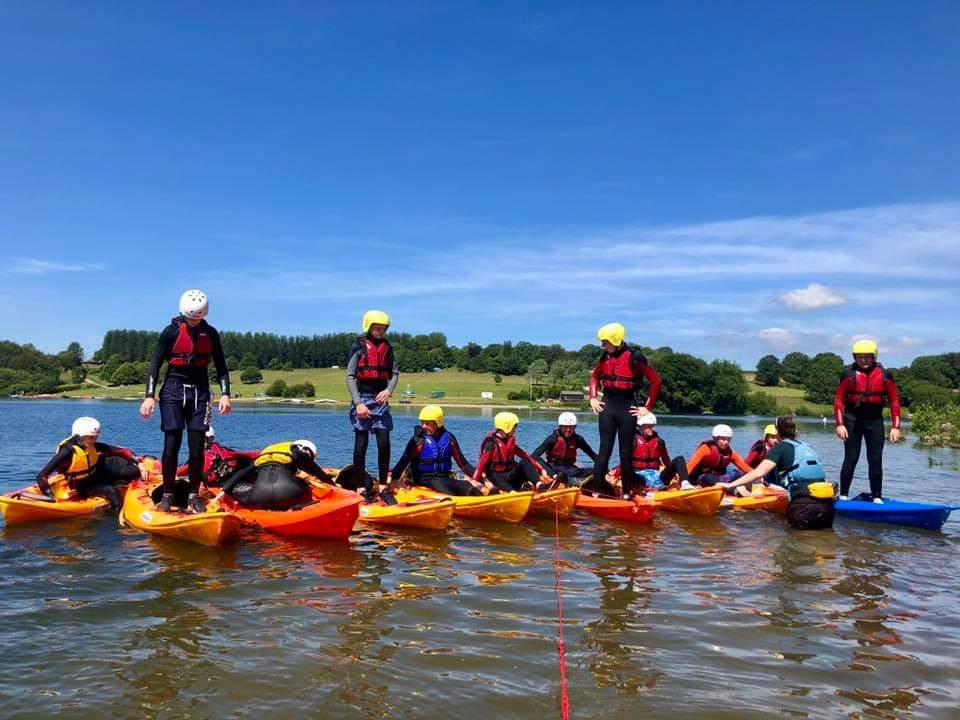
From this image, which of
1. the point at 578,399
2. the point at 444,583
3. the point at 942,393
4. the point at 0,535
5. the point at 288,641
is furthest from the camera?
the point at 578,399

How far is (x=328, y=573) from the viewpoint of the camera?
22.1 ft

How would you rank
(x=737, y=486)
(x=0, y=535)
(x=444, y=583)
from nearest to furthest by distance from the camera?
1. (x=444, y=583)
2. (x=0, y=535)
3. (x=737, y=486)

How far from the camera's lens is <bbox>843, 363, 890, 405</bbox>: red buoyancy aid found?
10.1m

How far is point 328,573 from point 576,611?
2.47m

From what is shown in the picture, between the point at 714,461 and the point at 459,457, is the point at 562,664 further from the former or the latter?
the point at 714,461

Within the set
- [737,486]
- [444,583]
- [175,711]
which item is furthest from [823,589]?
[175,711]

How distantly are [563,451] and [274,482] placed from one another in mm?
5021

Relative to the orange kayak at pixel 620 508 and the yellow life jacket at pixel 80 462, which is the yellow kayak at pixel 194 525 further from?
the orange kayak at pixel 620 508

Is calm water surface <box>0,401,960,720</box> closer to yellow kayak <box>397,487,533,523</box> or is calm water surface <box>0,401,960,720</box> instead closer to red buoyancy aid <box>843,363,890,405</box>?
yellow kayak <box>397,487,533,523</box>

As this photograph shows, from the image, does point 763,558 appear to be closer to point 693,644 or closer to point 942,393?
point 693,644

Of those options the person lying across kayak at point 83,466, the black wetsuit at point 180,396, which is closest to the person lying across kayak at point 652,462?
the black wetsuit at point 180,396

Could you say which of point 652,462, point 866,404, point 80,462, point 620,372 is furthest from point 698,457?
point 80,462

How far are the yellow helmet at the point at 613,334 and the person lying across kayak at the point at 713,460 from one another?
268 cm

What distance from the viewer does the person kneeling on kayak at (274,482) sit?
27.8 ft
